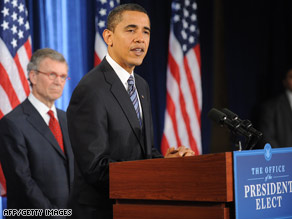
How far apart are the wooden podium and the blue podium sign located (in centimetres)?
4

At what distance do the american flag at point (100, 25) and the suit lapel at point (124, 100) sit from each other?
172 centimetres

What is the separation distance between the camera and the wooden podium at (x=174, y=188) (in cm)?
175

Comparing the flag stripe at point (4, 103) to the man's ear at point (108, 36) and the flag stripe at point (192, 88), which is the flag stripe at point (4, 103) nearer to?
the man's ear at point (108, 36)

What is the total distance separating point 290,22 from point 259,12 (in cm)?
49

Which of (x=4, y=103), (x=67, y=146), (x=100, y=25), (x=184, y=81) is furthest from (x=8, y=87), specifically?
→ (x=184, y=81)

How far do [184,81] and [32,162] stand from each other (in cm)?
231

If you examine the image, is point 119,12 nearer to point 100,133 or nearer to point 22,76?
point 100,133

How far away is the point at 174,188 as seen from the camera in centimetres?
189

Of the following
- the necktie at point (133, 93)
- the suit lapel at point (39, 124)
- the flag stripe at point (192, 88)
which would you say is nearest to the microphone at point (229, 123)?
the necktie at point (133, 93)

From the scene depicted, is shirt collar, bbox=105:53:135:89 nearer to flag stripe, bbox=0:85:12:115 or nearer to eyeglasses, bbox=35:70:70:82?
eyeglasses, bbox=35:70:70:82

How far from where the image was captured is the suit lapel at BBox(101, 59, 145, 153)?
7.67 ft

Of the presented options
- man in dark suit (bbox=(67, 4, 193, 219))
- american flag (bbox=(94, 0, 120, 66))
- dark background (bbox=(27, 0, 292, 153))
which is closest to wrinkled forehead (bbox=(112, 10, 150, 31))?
man in dark suit (bbox=(67, 4, 193, 219))

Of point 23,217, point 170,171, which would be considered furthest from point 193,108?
point 170,171

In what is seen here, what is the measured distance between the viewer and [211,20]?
18.7ft
